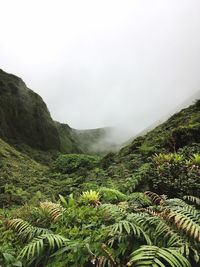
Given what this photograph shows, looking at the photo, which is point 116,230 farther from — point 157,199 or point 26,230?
point 157,199

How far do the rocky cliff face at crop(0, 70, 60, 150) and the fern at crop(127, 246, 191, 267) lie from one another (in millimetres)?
40617

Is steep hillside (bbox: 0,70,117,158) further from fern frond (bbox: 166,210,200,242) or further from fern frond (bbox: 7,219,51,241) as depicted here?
fern frond (bbox: 166,210,200,242)

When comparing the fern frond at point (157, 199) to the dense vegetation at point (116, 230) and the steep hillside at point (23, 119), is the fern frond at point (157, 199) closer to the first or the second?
the dense vegetation at point (116, 230)

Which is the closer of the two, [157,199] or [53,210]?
[53,210]

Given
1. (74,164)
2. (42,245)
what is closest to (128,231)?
(42,245)

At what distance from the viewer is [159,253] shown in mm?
3887

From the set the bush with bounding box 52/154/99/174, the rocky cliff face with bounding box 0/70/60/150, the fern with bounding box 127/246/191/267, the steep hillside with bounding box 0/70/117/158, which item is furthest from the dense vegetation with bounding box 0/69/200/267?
the rocky cliff face with bounding box 0/70/60/150

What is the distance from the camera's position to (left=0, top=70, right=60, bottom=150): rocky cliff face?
149 feet

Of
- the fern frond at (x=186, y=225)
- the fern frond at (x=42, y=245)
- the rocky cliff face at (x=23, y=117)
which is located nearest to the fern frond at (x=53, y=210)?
the fern frond at (x=42, y=245)

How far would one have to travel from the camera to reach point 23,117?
48688 millimetres

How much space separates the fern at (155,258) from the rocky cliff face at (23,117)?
40.6 meters

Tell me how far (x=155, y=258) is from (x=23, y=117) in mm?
46762

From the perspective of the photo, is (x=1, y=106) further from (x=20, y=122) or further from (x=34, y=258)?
(x=34, y=258)

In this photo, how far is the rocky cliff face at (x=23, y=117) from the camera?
45.5m
